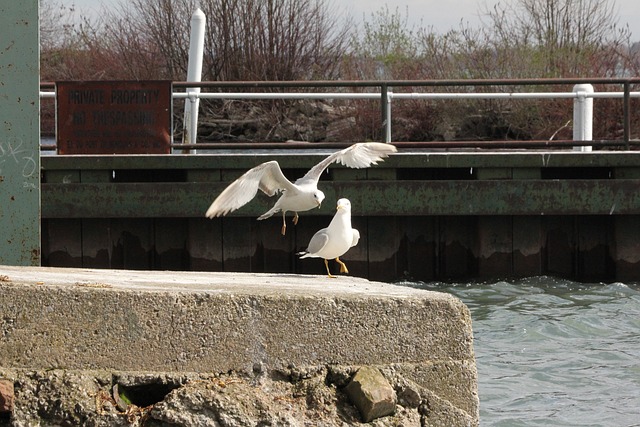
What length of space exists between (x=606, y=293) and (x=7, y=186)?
19.5ft

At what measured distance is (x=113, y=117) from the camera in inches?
465

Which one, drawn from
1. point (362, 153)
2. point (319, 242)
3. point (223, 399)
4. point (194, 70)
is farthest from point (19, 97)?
point (194, 70)

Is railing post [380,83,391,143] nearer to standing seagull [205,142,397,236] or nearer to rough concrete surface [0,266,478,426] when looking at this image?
standing seagull [205,142,397,236]

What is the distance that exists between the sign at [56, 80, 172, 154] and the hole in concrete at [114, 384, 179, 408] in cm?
718

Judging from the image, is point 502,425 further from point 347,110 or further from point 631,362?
point 347,110

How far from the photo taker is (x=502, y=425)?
7.30 meters

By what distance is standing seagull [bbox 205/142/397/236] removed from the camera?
7.36 m

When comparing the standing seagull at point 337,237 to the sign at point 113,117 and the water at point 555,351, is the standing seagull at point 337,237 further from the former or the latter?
the sign at point 113,117

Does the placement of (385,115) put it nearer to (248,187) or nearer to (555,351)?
(555,351)

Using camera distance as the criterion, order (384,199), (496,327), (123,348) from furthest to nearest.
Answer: (384,199) → (496,327) → (123,348)

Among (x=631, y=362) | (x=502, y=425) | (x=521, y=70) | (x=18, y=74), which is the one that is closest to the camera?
(x=502, y=425)

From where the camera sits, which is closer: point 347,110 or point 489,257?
point 489,257

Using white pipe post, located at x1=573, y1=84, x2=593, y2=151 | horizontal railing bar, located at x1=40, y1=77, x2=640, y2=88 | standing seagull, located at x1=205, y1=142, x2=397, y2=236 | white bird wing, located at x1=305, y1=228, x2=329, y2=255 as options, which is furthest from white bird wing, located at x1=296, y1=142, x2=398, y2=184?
white pipe post, located at x1=573, y1=84, x2=593, y2=151

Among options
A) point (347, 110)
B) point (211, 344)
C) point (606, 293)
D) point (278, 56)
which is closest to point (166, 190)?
point (606, 293)
